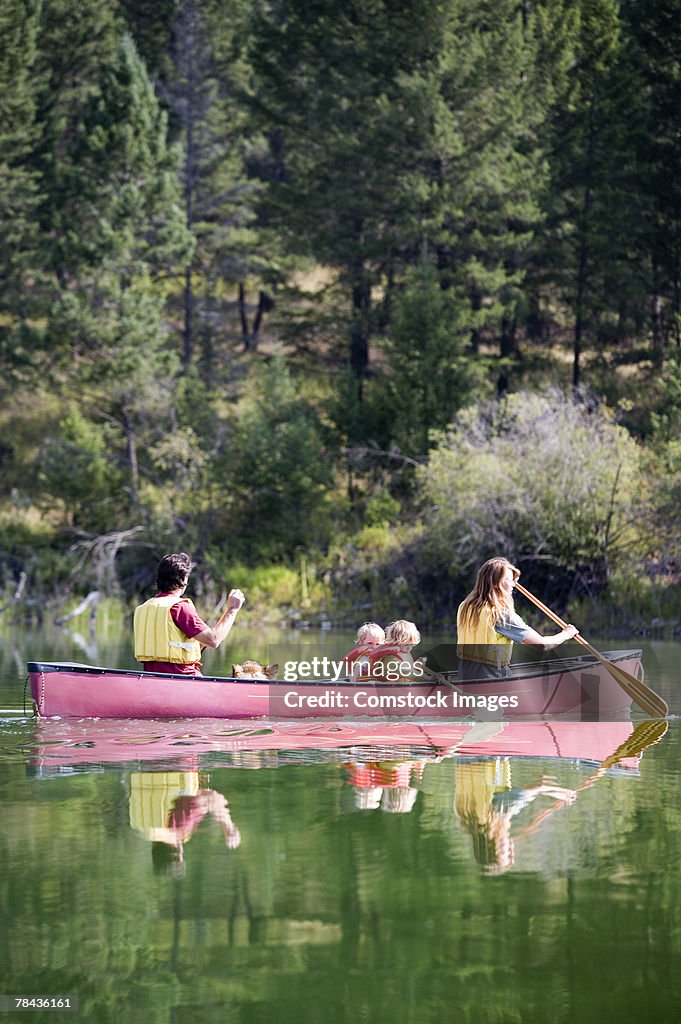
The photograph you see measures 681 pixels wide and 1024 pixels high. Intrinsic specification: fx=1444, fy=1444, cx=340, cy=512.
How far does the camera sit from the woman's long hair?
12.7 metres

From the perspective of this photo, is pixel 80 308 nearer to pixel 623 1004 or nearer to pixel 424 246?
pixel 424 246

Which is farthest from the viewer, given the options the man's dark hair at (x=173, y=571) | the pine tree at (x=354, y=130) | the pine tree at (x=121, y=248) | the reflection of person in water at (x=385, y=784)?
the pine tree at (x=354, y=130)

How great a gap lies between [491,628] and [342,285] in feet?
95.7

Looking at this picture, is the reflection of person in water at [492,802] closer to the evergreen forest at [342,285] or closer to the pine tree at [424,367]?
the evergreen forest at [342,285]

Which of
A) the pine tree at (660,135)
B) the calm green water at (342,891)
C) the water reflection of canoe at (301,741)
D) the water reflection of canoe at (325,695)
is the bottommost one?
the calm green water at (342,891)

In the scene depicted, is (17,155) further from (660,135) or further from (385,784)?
(385,784)

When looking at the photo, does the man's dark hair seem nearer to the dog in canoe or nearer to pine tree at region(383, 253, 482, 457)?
the dog in canoe

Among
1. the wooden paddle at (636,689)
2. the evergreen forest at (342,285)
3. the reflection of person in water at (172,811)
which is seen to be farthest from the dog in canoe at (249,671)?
the evergreen forest at (342,285)

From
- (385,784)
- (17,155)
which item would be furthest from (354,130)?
(385,784)

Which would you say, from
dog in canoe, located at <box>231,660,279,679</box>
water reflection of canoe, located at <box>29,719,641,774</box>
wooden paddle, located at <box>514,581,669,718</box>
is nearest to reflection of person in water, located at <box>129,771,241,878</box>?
water reflection of canoe, located at <box>29,719,641,774</box>

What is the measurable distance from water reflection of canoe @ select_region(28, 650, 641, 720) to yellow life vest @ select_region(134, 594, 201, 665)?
0.26 metres

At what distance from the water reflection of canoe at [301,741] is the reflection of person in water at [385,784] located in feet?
1.32

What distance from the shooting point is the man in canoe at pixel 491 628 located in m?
12.7

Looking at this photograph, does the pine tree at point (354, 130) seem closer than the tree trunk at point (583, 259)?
No
